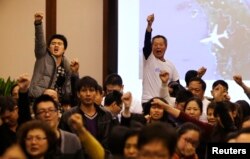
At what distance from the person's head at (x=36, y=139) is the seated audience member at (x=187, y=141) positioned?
82 cm

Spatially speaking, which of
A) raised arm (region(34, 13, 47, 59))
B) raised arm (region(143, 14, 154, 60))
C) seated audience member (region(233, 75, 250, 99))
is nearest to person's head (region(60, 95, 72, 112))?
raised arm (region(34, 13, 47, 59))

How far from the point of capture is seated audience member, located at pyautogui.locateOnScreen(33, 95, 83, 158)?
4.25 metres

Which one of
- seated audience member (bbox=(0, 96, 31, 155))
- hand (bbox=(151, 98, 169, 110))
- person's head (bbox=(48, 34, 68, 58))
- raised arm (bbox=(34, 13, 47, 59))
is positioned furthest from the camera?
person's head (bbox=(48, 34, 68, 58))

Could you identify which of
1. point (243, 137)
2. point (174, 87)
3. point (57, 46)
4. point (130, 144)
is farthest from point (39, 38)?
point (243, 137)

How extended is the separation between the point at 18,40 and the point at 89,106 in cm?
387

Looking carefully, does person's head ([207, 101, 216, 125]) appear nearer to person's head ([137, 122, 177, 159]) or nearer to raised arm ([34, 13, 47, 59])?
raised arm ([34, 13, 47, 59])

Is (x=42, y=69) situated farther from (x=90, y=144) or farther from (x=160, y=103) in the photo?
(x=90, y=144)

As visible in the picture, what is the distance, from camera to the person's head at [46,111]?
14.7 ft

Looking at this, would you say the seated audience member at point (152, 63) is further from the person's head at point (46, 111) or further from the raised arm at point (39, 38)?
the person's head at point (46, 111)

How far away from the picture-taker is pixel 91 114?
500 centimetres

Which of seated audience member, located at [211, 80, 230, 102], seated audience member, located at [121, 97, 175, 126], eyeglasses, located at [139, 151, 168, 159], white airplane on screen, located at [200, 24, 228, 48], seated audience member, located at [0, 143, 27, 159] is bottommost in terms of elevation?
seated audience member, located at [0, 143, 27, 159]

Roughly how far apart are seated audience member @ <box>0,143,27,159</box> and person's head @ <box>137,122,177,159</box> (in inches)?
31.2

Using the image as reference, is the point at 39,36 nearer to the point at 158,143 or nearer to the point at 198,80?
the point at 198,80

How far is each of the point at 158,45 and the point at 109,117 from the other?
5.46ft
